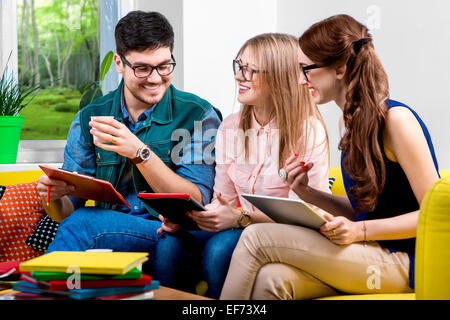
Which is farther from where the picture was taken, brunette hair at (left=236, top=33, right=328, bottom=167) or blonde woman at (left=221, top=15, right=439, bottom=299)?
brunette hair at (left=236, top=33, right=328, bottom=167)

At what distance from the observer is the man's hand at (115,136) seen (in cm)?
184

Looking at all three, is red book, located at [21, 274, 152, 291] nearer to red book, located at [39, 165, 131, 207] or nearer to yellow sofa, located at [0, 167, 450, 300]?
red book, located at [39, 165, 131, 207]

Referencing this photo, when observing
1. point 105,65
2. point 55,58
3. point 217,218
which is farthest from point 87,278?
point 55,58

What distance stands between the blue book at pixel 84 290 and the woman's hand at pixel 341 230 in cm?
48

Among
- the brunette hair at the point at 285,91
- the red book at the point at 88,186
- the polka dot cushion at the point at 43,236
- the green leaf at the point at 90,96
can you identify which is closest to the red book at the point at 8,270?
the red book at the point at 88,186

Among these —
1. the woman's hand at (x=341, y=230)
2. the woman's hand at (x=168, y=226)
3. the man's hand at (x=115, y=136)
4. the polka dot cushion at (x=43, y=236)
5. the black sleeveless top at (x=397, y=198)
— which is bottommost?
the polka dot cushion at (x=43, y=236)

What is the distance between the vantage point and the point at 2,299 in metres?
1.21

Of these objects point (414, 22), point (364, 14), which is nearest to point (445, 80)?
point (414, 22)

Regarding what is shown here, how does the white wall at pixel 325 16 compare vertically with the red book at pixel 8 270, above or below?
above

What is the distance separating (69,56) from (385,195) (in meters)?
2.59

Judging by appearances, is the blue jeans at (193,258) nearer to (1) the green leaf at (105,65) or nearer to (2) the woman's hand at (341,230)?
(2) the woman's hand at (341,230)

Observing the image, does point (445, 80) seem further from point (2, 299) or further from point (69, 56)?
point (69, 56)

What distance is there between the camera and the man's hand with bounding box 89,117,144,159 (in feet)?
6.03

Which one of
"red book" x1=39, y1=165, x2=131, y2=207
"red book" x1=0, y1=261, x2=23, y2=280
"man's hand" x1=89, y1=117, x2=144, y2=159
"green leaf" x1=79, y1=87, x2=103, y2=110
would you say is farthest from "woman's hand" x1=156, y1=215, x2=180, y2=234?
"green leaf" x1=79, y1=87, x2=103, y2=110
